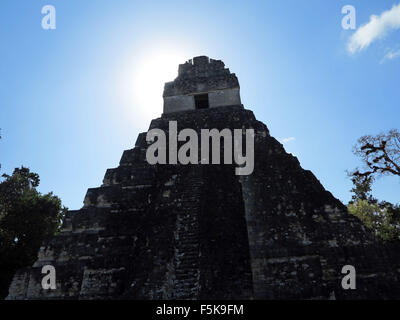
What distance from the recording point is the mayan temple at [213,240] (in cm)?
577

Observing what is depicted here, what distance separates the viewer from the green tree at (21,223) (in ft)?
46.0

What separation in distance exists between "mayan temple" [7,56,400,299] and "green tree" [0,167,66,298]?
862 cm

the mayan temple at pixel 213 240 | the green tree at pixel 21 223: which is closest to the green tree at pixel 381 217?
the mayan temple at pixel 213 240

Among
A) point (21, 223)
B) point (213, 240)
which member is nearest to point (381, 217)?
point (213, 240)

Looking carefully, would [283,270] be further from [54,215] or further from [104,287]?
[54,215]

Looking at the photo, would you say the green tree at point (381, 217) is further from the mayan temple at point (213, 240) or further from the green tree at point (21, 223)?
the green tree at point (21, 223)

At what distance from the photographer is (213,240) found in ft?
21.1

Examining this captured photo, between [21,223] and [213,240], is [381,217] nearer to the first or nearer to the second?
[213,240]

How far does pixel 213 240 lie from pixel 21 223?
558 inches

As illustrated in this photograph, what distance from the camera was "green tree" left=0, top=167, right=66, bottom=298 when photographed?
14023 mm

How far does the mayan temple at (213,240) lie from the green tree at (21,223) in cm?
862

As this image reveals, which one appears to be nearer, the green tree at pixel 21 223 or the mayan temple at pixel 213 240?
the mayan temple at pixel 213 240

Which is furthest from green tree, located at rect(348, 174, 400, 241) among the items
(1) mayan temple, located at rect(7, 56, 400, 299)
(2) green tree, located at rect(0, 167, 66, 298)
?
(2) green tree, located at rect(0, 167, 66, 298)
